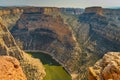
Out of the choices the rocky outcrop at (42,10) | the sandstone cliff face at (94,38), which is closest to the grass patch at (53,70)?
the sandstone cliff face at (94,38)

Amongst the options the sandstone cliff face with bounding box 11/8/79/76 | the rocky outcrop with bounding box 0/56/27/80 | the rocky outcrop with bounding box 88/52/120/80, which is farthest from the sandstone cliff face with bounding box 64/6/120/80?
the rocky outcrop with bounding box 0/56/27/80

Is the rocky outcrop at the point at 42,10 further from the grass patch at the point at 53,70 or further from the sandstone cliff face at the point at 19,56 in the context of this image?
the sandstone cliff face at the point at 19,56

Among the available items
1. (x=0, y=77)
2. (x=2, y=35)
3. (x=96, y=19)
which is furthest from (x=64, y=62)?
(x=0, y=77)

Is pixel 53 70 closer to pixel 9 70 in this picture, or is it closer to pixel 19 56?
pixel 19 56

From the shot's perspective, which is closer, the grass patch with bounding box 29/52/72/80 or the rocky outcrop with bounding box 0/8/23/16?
the grass patch with bounding box 29/52/72/80

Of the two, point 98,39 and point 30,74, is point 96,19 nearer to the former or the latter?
point 98,39

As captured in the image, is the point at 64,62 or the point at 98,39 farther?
the point at 98,39

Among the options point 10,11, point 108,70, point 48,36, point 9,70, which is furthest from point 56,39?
point 108,70

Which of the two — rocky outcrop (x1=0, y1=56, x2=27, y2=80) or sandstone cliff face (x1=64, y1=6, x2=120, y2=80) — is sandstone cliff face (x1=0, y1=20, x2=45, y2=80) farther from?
rocky outcrop (x1=0, y1=56, x2=27, y2=80)
